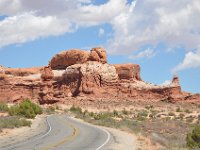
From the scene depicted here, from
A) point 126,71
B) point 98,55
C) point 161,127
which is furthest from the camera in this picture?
point 126,71

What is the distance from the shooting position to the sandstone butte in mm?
101750

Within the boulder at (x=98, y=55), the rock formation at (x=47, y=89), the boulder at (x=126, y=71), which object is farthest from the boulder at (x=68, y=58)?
the rock formation at (x=47, y=89)

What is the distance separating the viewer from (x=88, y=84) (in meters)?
101

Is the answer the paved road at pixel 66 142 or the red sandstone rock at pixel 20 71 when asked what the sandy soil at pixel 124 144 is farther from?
the red sandstone rock at pixel 20 71

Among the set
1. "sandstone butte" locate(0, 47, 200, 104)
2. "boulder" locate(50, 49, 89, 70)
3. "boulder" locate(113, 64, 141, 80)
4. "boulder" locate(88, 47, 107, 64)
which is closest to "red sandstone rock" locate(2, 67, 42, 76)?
"boulder" locate(50, 49, 89, 70)

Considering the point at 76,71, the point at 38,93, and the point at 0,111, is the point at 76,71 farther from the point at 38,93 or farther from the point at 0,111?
the point at 0,111

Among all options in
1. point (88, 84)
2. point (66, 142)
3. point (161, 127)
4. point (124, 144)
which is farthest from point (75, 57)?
point (124, 144)

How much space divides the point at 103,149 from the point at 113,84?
3350 inches

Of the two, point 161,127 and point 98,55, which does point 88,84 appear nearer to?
point 98,55

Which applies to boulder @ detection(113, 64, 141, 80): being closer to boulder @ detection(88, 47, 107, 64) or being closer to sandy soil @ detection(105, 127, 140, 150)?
boulder @ detection(88, 47, 107, 64)

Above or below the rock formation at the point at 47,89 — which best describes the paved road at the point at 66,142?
below

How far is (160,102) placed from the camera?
10200 centimetres

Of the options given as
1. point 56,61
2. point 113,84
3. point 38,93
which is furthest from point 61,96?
point 56,61

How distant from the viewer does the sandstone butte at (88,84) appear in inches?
4006
